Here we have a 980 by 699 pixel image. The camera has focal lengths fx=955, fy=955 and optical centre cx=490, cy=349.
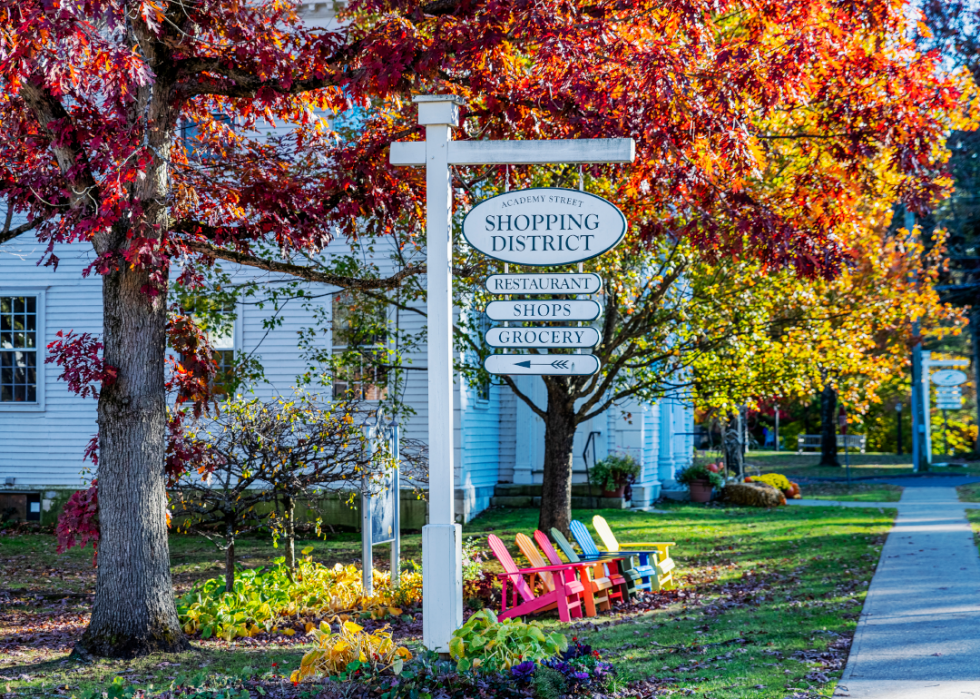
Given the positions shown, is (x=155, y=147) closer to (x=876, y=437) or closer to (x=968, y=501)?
(x=968, y=501)

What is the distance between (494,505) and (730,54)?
1097 cm

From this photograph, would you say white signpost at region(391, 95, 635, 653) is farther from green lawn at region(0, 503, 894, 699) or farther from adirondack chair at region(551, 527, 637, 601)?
adirondack chair at region(551, 527, 637, 601)

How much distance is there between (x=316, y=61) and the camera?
7.60m

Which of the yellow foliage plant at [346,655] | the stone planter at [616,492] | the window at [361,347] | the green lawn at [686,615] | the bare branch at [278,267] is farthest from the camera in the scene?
the stone planter at [616,492]

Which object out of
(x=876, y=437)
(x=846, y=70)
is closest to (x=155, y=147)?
(x=846, y=70)

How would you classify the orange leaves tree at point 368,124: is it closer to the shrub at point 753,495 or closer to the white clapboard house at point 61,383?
the white clapboard house at point 61,383

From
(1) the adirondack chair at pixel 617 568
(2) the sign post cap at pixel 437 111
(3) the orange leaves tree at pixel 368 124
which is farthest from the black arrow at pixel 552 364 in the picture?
(1) the adirondack chair at pixel 617 568

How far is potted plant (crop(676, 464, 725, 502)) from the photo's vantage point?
20.5 meters

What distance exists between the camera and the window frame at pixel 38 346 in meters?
15.8

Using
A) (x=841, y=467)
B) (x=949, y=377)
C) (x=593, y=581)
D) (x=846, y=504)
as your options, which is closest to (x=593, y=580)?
(x=593, y=581)

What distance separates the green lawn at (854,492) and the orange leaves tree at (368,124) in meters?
13.7

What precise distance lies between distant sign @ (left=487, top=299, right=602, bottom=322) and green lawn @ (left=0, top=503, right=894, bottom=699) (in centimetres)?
242

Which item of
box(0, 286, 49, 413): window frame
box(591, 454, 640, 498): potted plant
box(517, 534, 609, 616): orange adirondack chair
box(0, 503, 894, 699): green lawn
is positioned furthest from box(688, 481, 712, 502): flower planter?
box(0, 286, 49, 413): window frame

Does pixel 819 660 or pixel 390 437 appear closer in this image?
pixel 819 660
